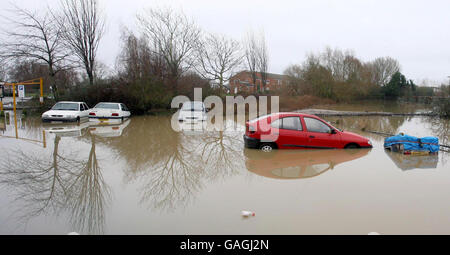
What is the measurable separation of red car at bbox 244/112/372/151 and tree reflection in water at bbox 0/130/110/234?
4.94 metres

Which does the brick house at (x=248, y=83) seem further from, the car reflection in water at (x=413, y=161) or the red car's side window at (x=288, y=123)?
the car reflection in water at (x=413, y=161)

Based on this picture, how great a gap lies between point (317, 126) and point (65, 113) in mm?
14199

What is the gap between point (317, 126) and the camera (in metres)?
9.04

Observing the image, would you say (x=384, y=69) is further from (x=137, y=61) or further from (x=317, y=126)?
(x=317, y=126)

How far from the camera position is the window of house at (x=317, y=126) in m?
9.02

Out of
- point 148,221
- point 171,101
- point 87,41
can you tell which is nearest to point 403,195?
point 148,221

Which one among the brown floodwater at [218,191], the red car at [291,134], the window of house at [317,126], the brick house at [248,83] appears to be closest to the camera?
the brown floodwater at [218,191]

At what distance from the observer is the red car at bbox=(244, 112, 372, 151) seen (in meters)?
8.81

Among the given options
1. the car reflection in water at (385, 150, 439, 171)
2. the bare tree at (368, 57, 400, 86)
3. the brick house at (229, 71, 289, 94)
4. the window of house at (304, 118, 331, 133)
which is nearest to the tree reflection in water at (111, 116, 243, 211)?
the window of house at (304, 118, 331, 133)

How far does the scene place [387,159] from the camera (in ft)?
27.0

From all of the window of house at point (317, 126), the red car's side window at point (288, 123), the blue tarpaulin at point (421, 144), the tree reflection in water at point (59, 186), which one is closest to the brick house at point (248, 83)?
the window of house at point (317, 126)

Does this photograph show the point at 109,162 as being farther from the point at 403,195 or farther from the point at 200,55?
the point at 200,55

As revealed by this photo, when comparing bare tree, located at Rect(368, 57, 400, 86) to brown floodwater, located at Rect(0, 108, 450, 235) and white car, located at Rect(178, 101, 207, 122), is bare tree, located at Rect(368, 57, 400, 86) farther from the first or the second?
brown floodwater, located at Rect(0, 108, 450, 235)
